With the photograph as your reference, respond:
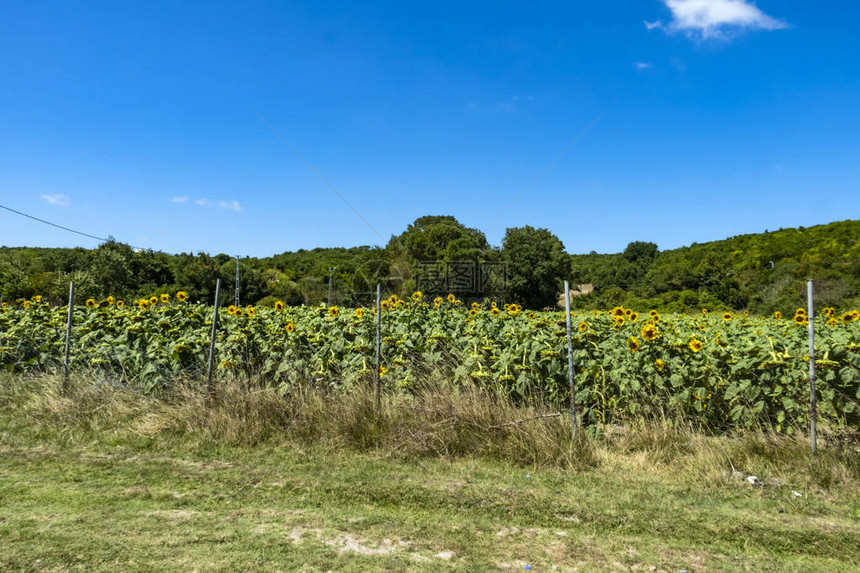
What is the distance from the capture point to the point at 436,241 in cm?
6116

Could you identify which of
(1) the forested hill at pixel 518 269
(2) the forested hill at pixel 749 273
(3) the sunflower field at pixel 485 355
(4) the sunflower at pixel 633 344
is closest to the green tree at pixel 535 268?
(1) the forested hill at pixel 518 269

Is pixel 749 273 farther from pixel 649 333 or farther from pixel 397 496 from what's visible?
pixel 397 496

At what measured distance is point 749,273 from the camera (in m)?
52.1

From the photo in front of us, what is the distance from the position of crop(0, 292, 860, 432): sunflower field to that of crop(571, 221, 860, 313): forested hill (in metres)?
33.7

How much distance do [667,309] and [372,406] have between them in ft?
131

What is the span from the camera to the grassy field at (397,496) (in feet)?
10.4

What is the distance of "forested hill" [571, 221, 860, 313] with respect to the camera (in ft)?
131

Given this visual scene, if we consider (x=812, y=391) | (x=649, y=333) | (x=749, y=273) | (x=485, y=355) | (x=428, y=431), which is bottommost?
(x=428, y=431)

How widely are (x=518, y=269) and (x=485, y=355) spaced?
51765mm

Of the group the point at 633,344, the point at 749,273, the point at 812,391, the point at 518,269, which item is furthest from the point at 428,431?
the point at 749,273

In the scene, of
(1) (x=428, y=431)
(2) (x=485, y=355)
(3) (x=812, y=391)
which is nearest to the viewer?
(3) (x=812, y=391)

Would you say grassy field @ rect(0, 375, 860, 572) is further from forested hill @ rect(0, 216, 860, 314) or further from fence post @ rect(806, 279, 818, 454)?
forested hill @ rect(0, 216, 860, 314)

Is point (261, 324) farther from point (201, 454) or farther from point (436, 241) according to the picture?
point (436, 241)

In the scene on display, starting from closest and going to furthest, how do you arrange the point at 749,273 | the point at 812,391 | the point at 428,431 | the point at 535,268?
→ the point at 812,391, the point at 428,431, the point at 749,273, the point at 535,268
